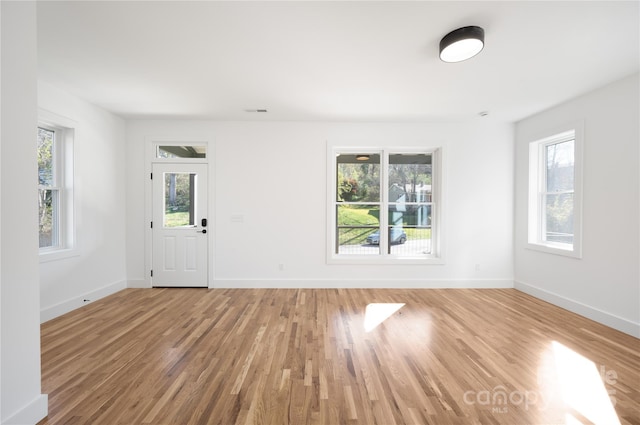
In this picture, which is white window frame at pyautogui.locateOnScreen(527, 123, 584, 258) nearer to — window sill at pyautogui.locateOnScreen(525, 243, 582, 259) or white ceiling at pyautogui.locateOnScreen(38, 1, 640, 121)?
window sill at pyautogui.locateOnScreen(525, 243, 582, 259)

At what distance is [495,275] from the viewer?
450 cm

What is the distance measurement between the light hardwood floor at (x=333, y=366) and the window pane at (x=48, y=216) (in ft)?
3.27

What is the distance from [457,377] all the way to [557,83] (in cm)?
336

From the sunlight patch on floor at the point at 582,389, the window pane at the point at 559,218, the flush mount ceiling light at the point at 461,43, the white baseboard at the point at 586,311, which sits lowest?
the sunlight patch on floor at the point at 582,389

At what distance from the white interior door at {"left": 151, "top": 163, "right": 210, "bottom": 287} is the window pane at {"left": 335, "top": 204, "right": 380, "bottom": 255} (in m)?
2.30

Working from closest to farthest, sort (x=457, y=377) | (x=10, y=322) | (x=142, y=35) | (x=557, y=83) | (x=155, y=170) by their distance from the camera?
(x=10, y=322), (x=457, y=377), (x=142, y=35), (x=557, y=83), (x=155, y=170)

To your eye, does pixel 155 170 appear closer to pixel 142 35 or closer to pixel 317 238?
pixel 142 35

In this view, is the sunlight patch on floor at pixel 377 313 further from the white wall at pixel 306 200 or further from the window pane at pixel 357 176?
the window pane at pixel 357 176

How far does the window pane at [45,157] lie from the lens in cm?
328

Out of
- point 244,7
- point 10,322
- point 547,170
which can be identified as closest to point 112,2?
point 244,7

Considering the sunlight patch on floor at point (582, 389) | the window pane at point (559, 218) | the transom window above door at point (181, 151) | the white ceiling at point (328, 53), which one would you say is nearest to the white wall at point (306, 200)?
the transom window above door at point (181, 151)

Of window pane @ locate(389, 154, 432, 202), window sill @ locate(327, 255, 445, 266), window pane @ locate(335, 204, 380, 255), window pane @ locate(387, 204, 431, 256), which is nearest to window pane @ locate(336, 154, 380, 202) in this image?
window pane @ locate(335, 204, 380, 255)

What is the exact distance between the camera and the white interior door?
4.41 metres

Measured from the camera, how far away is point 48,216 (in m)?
3.38
